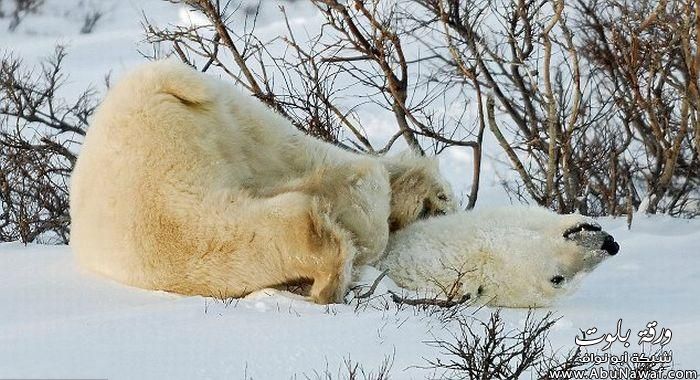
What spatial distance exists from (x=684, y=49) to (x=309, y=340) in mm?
5281

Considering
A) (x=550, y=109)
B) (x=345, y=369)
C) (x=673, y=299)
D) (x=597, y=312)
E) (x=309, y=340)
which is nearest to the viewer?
(x=345, y=369)

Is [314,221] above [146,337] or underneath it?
above

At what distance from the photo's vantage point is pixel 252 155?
421 centimetres

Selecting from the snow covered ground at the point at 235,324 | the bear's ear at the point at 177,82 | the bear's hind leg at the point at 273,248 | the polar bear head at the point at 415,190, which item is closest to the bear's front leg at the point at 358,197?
the bear's hind leg at the point at 273,248

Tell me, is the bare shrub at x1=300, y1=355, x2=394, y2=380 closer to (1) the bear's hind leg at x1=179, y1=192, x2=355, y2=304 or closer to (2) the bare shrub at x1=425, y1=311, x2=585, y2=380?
(2) the bare shrub at x1=425, y1=311, x2=585, y2=380

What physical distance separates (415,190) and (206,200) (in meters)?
1.05

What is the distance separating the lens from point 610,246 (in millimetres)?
4047

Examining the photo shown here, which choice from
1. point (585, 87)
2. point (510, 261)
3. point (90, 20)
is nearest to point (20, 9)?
point (90, 20)

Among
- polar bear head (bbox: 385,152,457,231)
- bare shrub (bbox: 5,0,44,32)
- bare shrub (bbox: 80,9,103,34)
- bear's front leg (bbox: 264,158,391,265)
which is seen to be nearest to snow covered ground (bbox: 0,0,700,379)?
bear's front leg (bbox: 264,158,391,265)

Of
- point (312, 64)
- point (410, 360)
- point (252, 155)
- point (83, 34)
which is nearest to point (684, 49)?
point (312, 64)

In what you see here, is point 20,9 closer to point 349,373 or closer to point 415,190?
point 415,190

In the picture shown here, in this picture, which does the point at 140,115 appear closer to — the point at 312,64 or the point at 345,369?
the point at 345,369

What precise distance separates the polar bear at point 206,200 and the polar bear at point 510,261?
0.61 feet

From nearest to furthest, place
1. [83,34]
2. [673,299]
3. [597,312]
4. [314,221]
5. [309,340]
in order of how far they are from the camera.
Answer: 1. [309,340]
2. [314,221]
3. [597,312]
4. [673,299]
5. [83,34]
